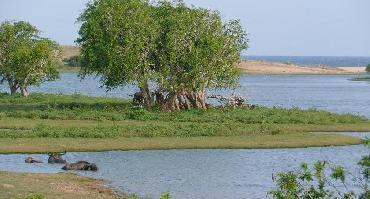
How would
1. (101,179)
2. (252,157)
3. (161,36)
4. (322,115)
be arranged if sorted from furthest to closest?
(161,36)
(322,115)
(252,157)
(101,179)

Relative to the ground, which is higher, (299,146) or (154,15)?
(154,15)

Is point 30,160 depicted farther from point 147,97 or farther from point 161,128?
point 147,97

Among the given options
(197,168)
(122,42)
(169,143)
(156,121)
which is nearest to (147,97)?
(122,42)

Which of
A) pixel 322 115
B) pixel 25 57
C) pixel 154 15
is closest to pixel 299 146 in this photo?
pixel 322 115

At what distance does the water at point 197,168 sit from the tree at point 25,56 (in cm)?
3423

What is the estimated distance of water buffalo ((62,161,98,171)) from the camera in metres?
33.2

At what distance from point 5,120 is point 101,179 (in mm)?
19526

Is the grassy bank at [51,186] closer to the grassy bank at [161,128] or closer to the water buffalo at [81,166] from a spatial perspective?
the water buffalo at [81,166]

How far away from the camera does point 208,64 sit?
56.5 metres

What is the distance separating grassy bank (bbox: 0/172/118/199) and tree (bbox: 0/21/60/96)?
134 ft

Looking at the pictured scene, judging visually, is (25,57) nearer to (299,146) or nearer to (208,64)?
(208,64)

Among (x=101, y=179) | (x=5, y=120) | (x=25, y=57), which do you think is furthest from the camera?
(x=25, y=57)

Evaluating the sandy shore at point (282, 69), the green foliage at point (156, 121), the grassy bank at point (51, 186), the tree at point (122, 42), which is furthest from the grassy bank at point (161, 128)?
the sandy shore at point (282, 69)

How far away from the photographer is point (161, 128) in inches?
1738
